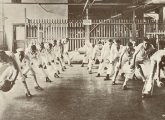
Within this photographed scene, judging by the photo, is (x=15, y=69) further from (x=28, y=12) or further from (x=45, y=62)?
(x=28, y=12)

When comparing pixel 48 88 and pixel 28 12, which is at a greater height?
pixel 28 12

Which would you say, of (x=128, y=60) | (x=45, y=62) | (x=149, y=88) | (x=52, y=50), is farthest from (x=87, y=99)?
(x=52, y=50)

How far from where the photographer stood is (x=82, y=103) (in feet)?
19.1

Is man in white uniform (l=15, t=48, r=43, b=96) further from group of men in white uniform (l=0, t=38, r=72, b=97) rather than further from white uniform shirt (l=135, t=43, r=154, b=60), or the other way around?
white uniform shirt (l=135, t=43, r=154, b=60)

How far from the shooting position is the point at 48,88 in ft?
24.6

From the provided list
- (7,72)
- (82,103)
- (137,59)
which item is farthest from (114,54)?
(7,72)

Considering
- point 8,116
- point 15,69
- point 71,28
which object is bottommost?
point 8,116

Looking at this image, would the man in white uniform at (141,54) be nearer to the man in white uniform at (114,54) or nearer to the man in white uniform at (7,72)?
the man in white uniform at (114,54)

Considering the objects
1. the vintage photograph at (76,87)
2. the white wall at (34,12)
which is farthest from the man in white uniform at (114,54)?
the white wall at (34,12)

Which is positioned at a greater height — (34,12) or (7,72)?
(34,12)

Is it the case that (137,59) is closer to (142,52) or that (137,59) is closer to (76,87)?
(142,52)

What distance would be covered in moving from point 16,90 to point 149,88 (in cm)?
267

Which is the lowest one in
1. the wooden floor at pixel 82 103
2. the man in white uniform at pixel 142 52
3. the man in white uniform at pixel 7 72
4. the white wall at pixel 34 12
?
the wooden floor at pixel 82 103

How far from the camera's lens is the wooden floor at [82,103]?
16.1 ft
